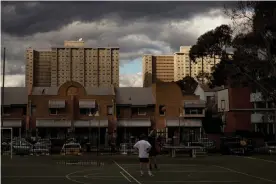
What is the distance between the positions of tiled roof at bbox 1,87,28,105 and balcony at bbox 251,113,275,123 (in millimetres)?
31331

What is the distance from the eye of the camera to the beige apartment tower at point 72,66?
10831cm

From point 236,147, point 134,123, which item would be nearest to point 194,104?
point 134,123

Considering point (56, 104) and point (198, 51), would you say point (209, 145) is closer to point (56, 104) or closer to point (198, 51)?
point (198, 51)

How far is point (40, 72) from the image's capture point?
109 m

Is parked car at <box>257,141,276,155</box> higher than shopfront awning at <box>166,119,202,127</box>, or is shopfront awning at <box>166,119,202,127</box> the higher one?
shopfront awning at <box>166,119,202,127</box>

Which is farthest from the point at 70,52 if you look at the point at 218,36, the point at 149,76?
the point at 218,36

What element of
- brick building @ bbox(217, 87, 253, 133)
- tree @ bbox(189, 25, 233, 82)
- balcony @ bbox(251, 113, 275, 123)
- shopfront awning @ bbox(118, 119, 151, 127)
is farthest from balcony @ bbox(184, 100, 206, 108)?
tree @ bbox(189, 25, 233, 82)

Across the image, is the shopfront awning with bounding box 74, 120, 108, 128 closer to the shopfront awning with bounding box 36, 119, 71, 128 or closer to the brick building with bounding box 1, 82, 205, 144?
the brick building with bounding box 1, 82, 205, 144

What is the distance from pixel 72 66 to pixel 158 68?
25.0m

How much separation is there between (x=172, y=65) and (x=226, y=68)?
77845 millimetres

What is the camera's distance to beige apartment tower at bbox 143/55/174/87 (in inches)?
4856

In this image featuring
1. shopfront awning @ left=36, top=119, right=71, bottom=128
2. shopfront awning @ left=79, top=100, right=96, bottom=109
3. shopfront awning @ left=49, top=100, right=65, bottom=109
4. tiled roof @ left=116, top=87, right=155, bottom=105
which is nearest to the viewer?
shopfront awning @ left=36, top=119, right=71, bottom=128

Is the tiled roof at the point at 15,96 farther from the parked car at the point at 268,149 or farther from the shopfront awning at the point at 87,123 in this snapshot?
the parked car at the point at 268,149

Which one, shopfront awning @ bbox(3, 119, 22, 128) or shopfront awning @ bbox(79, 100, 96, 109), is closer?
shopfront awning @ bbox(3, 119, 22, 128)
